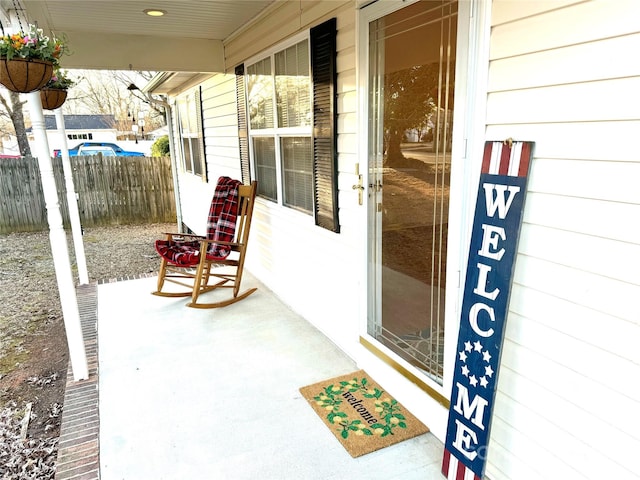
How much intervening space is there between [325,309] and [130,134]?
26340 mm

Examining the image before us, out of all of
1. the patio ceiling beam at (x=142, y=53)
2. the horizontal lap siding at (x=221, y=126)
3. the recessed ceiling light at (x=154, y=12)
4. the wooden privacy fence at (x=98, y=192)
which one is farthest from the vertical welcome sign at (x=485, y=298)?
the wooden privacy fence at (x=98, y=192)

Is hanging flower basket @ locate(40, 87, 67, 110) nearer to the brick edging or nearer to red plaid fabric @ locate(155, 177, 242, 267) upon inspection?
red plaid fabric @ locate(155, 177, 242, 267)

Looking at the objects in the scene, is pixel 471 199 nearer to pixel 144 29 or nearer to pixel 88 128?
pixel 144 29

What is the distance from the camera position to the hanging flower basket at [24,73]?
6.98 feet

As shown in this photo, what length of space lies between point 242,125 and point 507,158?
3.31 metres

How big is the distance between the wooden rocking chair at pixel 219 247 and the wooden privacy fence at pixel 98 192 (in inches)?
219

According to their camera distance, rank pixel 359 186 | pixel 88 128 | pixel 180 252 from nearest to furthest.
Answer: pixel 359 186 < pixel 180 252 < pixel 88 128

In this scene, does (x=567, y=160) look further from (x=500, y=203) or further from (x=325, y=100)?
(x=325, y=100)

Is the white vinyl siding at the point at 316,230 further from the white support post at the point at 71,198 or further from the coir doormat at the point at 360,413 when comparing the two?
the white support post at the point at 71,198

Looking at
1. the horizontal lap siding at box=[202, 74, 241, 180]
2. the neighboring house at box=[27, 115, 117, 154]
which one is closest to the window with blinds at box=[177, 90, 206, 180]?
the horizontal lap siding at box=[202, 74, 241, 180]

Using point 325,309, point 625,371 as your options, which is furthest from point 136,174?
point 625,371

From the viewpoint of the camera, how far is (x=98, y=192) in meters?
9.09

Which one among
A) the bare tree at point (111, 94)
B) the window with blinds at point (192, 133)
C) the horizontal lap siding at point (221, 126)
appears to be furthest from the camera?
the bare tree at point (111, 94)

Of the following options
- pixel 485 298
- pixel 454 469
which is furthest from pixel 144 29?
pixel 454 469
